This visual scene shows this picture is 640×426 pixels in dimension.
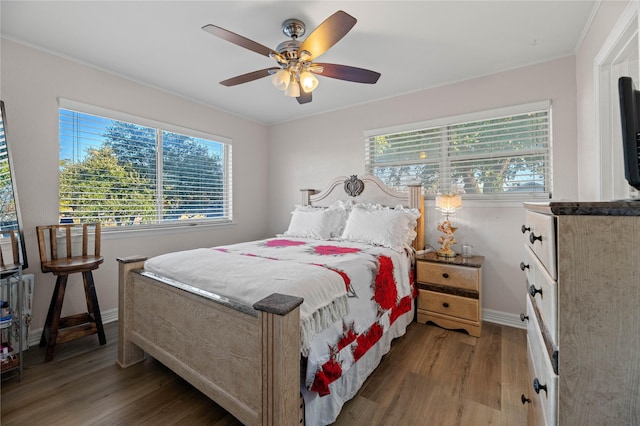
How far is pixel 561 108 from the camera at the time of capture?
253 centimetres

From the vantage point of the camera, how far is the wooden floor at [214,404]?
158 cm

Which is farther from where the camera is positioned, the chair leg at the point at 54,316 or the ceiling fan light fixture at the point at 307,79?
the chair leg at the point at 54,316

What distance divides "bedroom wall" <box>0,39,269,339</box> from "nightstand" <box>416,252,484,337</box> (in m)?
2.76

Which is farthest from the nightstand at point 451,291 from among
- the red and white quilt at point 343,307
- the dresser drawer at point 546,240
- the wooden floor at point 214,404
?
the dresser drawer at point 546,240

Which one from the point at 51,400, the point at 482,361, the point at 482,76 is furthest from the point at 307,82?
the point at 51,400

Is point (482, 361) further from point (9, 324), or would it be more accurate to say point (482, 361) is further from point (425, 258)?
point (9, 324)

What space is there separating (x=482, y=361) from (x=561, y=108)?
232cm

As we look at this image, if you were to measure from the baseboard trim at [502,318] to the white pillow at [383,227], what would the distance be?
108cm

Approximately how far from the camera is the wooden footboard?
3.84 feet

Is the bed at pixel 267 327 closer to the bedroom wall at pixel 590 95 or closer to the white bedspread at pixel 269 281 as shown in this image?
the white bedspread at pixel 269 281

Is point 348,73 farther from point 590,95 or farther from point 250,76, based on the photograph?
point 590,95

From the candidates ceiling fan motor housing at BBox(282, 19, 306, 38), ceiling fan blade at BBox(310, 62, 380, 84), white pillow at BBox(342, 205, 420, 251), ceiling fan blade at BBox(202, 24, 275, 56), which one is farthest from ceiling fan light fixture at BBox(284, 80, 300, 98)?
white pillow at BBox(342, 205, 420, 251)

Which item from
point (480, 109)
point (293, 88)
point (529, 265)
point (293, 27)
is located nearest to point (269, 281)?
point (529, 265)

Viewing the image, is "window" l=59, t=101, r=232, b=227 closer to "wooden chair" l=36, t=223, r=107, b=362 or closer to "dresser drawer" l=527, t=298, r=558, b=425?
"wooden chair" l=36, t=223, r=107, b=362
